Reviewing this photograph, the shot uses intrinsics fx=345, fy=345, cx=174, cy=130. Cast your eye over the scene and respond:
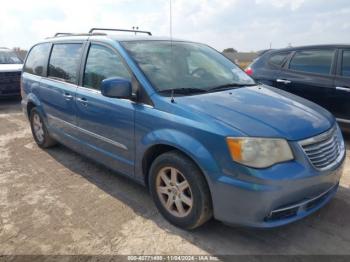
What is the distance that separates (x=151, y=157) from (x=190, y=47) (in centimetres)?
157

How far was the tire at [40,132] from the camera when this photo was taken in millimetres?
5340

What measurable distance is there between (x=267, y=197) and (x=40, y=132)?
13.5ft

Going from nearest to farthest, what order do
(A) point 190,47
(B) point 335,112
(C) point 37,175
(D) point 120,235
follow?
(D) point 120,235 → (A) point 190,47 → (C) point 37,175 → (B) point 335,112

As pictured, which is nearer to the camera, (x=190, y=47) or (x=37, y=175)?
(x=190, y=47)

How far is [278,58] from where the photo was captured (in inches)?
247

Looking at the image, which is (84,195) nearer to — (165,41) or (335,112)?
(165,41)

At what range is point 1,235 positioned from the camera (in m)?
3.15

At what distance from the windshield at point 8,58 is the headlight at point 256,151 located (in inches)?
404

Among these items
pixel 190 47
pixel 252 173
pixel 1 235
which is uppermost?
pixel 190 47

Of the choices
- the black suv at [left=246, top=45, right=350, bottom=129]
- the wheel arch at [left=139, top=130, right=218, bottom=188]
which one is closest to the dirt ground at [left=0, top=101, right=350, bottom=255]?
the wheel arch at [left=139, top=130, right=218, bottom=188]

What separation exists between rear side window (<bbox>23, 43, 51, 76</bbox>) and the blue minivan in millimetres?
823

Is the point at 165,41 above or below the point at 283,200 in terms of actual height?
above

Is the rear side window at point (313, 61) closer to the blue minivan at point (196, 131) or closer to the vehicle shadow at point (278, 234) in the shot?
the blue minivan at point (196, 131)

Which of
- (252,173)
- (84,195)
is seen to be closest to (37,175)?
(84,195)
